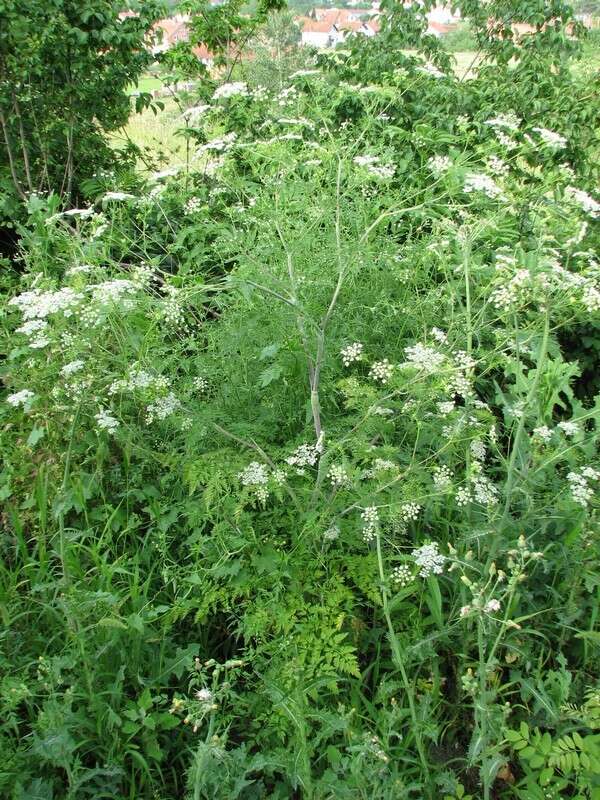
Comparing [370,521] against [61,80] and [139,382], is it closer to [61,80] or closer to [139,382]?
Answer: [139,382]

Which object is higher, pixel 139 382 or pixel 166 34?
pixel 166 34

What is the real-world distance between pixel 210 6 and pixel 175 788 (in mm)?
6070

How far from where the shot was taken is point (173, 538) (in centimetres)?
262

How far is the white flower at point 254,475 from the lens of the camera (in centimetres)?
218

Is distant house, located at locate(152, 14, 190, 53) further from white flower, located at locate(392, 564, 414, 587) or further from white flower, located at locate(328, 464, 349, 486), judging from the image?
white flower, located at locate(392, 564, 414, 587)

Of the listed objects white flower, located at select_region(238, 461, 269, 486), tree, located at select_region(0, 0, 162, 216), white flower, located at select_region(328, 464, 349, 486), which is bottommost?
white flower, located at select_region(238, 461, 269, 486)

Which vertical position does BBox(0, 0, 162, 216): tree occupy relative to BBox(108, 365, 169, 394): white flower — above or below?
above

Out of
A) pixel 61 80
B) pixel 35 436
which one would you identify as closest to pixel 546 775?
pixel 35 436

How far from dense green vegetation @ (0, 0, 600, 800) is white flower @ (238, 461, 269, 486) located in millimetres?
11

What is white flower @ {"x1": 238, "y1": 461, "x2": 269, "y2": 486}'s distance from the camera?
2.18 m

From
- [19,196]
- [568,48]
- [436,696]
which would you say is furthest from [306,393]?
[568,48]

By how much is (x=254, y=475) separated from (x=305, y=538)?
35 cm

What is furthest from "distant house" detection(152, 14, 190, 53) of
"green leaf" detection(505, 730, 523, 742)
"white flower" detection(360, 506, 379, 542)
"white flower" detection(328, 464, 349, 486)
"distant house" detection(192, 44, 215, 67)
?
"green leaf" detection(505, 730, 523, 742)

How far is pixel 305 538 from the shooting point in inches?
93.7
